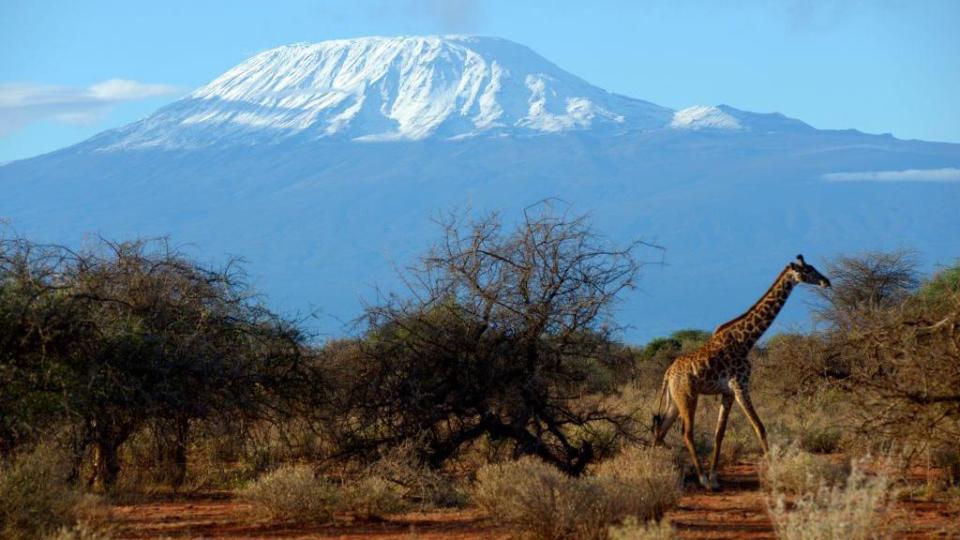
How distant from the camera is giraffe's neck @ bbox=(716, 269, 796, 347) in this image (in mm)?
15852

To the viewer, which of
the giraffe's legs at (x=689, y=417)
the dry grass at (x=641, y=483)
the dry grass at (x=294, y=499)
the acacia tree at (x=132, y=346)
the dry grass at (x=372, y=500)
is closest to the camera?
the dry grass at (x=641, y=483)

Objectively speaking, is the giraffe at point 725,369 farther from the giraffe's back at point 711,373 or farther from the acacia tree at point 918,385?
the acacia tree at point 918,385

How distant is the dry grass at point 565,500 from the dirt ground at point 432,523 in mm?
260

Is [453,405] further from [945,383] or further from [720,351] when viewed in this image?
[945,383]

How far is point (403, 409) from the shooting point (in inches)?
621

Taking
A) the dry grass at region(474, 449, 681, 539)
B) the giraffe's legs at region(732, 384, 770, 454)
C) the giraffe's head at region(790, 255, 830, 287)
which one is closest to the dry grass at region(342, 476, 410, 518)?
the dry grass at region(474, 449, 681, 539)

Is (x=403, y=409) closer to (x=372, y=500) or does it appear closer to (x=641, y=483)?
(x=372, y=500)

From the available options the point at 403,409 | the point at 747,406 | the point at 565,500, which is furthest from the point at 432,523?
the point at 747,406

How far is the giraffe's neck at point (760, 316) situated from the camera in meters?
15.9

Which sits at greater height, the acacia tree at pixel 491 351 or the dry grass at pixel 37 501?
the acacia tree at pixel 491 351

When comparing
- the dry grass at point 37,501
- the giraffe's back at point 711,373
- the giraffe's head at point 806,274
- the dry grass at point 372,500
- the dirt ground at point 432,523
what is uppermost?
the giraffe's head at point 806,274

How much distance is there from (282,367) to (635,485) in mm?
5030

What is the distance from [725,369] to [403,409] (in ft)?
10.7

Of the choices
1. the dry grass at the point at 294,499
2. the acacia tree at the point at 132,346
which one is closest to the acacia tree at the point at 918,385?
the dry grass at the point at 294,499
